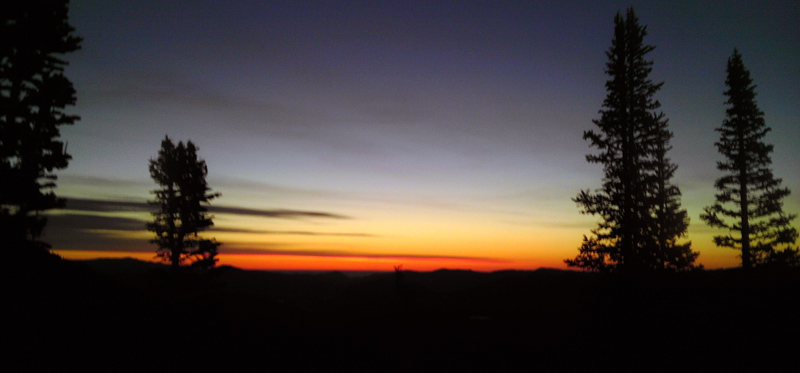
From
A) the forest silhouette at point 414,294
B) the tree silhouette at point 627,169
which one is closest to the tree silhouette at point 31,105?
the forest silhouette at point 414,294

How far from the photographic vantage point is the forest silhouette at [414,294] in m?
14.8

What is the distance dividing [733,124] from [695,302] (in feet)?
67.8

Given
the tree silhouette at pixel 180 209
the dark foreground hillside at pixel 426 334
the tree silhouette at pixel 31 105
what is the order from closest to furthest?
the dark foreground hillside at pixel 426 334
the tree silhouette at pixel 31 105
the tree silhouette at pixel 180 209

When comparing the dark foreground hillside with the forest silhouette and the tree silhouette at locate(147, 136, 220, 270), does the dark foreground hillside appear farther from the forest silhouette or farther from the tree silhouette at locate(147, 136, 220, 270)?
the tree silhouette at locate(147, 136, 220, 270)

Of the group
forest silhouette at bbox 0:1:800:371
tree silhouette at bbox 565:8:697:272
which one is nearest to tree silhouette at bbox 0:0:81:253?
forest silhouette at bbox 0:1:800:371

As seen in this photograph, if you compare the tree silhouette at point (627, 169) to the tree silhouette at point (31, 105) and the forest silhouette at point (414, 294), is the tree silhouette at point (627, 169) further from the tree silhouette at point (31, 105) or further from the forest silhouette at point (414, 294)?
the tree silhouette at point (31, 105)

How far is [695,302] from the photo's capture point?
20391mm

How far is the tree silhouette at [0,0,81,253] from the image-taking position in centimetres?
2300

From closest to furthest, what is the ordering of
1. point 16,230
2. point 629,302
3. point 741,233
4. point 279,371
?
point 279,371 < point 629,302 < point 16,230 < point 741,233

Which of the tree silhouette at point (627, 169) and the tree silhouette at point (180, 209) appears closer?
the tree silhouette at point (627, 169)

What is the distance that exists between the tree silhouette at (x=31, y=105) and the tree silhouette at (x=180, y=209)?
8.43 metres

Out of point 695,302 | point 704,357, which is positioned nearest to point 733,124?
point 695,302

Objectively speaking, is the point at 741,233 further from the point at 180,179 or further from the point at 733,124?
the point at 180,179

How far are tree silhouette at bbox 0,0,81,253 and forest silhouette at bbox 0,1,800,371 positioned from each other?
8 centimetres
